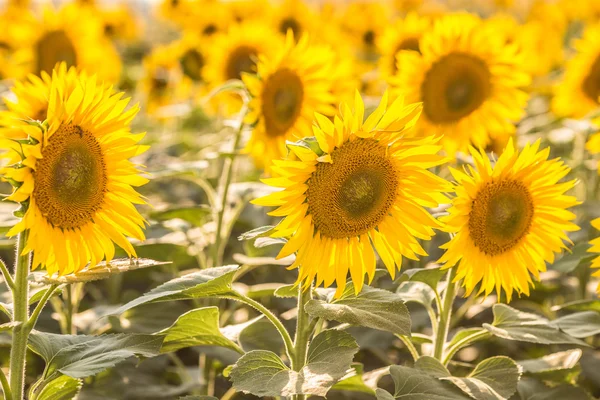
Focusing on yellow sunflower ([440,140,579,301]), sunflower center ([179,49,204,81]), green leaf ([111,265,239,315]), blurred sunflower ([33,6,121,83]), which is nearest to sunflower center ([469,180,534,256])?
yellow sunflower ([440,140,579,301])

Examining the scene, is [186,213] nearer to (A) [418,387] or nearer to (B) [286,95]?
(B) [286,95]

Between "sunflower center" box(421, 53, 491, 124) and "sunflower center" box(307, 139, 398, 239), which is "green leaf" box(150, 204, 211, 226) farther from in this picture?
"sunflower center" box(421, 53, 491, 124)

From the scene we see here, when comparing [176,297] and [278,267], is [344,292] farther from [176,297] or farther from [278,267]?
[278,267]

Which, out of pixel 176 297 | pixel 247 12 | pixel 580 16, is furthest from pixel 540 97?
pixel 176 297

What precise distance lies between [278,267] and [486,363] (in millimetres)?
1774

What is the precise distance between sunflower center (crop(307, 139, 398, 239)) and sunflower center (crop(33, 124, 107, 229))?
0.59 m

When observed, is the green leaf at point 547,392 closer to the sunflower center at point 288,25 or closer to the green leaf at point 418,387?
the green leaf at point 418,387

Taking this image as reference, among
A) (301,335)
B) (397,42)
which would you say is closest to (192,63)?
(397,42)

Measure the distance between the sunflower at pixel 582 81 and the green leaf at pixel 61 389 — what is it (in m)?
3.28

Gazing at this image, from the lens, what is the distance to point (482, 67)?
361cm

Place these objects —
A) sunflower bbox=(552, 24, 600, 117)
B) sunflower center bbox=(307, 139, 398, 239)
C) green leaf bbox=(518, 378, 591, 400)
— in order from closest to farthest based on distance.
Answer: sunflower center bbox=(307, 139, 398, 239), green leaf bbox=(518, 378, 591, 400), sunflower bbox=(552, 24, 600, 117)

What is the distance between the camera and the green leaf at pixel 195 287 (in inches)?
76.4

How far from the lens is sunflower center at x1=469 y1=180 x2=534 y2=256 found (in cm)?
230

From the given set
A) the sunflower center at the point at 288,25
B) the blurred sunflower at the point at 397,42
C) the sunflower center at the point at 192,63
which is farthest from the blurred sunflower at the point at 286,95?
the sunflower center at the point at 288,25
